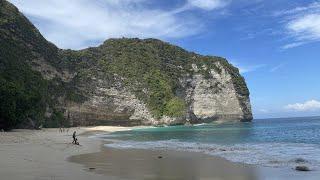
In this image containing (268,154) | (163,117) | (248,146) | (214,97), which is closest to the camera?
(268,154)

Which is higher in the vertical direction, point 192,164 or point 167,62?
point 167,62

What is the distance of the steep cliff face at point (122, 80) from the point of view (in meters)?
96.1

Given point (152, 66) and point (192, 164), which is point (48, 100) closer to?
point (152, 66)

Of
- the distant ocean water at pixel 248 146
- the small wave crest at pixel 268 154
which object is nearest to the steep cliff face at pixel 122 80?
the distant ocean water at pixel 248 146

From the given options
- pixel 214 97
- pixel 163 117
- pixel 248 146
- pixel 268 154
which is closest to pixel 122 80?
pixel 163 117

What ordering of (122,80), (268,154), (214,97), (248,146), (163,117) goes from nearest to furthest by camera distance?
(268,154) → (248,146) → (122,80) → (163,117) → (214,97)

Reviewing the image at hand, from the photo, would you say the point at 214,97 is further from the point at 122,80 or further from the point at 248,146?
the point at 248,146

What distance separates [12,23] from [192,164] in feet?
279

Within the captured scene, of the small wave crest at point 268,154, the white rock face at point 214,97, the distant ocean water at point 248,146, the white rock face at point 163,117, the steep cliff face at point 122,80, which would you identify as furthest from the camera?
the white rock face at point 214,97

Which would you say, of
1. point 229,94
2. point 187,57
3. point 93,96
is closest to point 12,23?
point 93,96

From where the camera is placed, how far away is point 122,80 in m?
128

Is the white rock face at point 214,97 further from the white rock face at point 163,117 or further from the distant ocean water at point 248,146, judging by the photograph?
the distant ocean water at point 248,146

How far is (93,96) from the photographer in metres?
117

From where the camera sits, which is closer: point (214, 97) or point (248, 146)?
point (248, 146)
